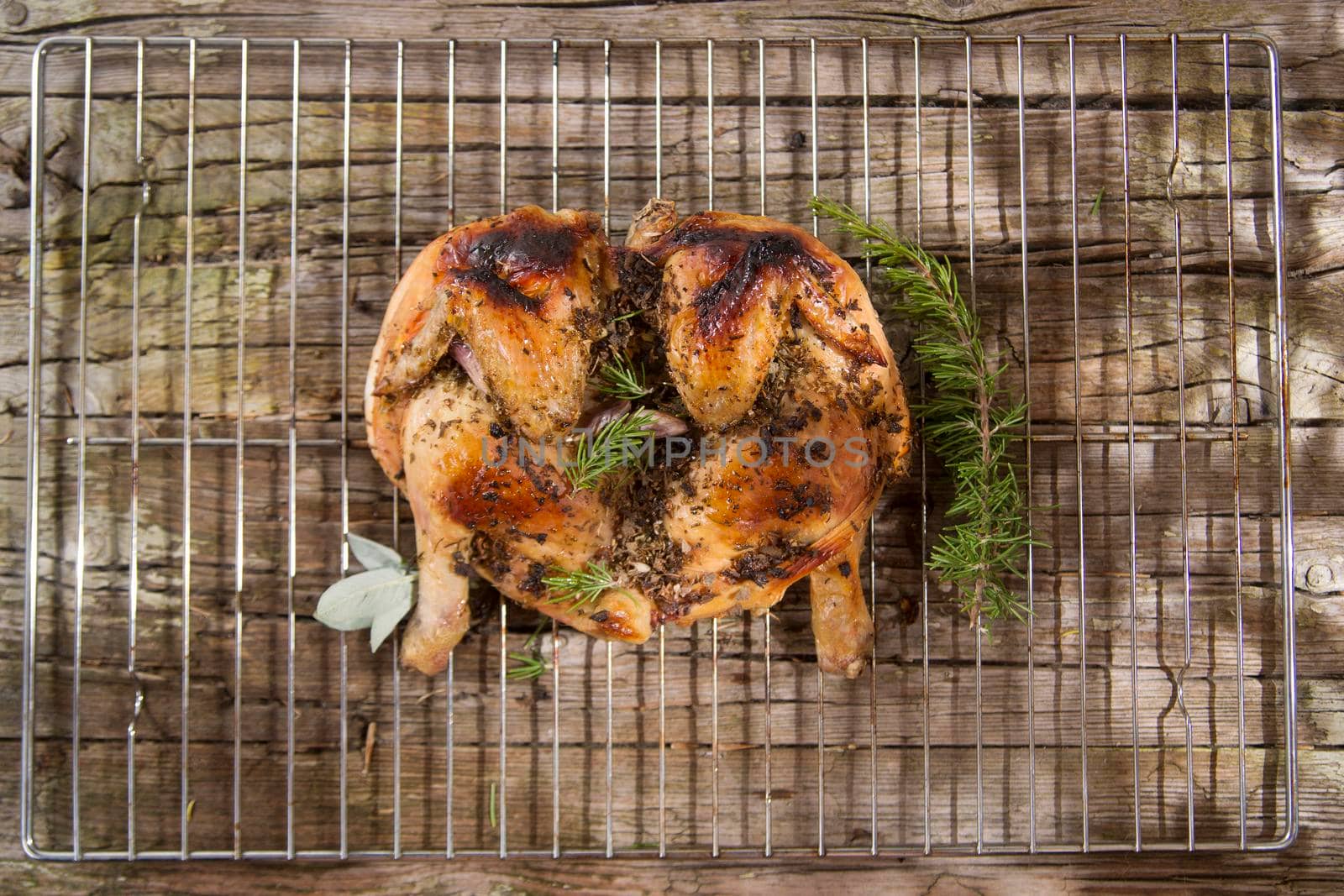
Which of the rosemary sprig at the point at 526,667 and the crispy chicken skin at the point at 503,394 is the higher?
the crispy chicken skin at the point at 503,394

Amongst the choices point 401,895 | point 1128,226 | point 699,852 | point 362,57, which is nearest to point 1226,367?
point 1128,226

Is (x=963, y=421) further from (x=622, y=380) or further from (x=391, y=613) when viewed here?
(x=391, y=613)

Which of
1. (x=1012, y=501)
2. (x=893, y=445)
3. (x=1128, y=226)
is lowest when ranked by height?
(x=1012, y=501)

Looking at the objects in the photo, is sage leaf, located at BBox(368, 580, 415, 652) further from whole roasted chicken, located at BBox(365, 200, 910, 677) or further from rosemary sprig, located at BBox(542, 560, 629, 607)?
rosemary sprig, located at BBox(542, 560, 629, 607)

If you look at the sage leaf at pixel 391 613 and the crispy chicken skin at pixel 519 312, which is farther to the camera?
the sage leaf at pixel 391 613

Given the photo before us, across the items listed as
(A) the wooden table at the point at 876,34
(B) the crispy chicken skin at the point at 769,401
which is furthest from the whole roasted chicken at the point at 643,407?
(A) the wooden table at the point at 876,34

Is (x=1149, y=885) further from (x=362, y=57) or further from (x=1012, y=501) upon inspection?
(x=362, y=57)

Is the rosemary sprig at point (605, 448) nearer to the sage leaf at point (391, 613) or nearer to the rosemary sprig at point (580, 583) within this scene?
the rosemary sprig at point (580, 583)
